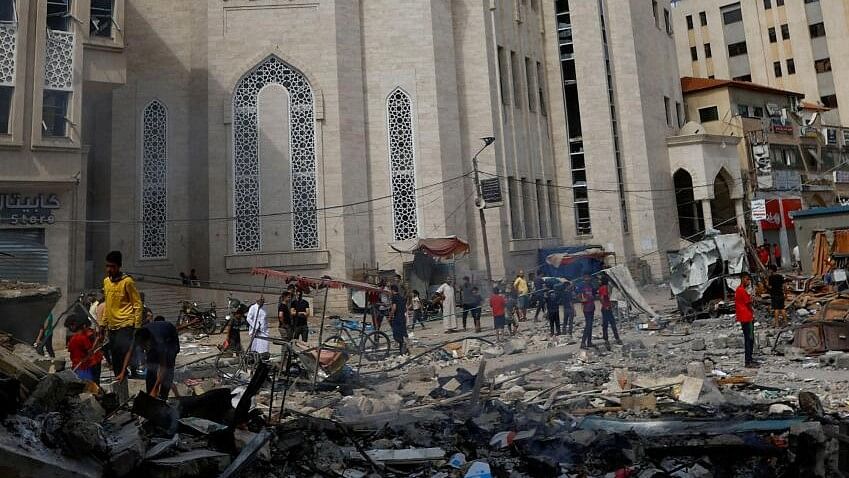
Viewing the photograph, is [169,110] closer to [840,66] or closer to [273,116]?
[273,116]

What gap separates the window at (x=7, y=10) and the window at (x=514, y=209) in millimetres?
16231

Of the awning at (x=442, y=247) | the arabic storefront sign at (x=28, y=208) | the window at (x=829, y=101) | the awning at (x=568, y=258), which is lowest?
the awning at (x=568, y=258)

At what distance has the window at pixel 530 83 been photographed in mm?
25453

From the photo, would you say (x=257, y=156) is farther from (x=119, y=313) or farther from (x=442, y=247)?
(x=119, y=313)

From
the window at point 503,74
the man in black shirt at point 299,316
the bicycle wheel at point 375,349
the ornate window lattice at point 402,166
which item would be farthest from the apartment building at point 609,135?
the man in black shirt at point 299,316

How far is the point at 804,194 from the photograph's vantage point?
3262cm

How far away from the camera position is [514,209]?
23.5 metres

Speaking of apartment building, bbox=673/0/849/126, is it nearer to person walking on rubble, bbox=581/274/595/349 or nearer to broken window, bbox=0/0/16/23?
person walking on rubble, bbox=581/274/595/349

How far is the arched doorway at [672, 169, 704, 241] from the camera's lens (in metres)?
28.8

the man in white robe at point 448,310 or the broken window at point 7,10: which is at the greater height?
the broken window at point 7,10

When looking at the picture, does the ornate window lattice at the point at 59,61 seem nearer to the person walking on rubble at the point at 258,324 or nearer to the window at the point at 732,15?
the person walking on rubble at the point at 258,324

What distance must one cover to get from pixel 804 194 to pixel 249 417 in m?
35.6

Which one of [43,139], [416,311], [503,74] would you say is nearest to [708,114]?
[503,74]

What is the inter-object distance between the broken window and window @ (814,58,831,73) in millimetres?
46326
